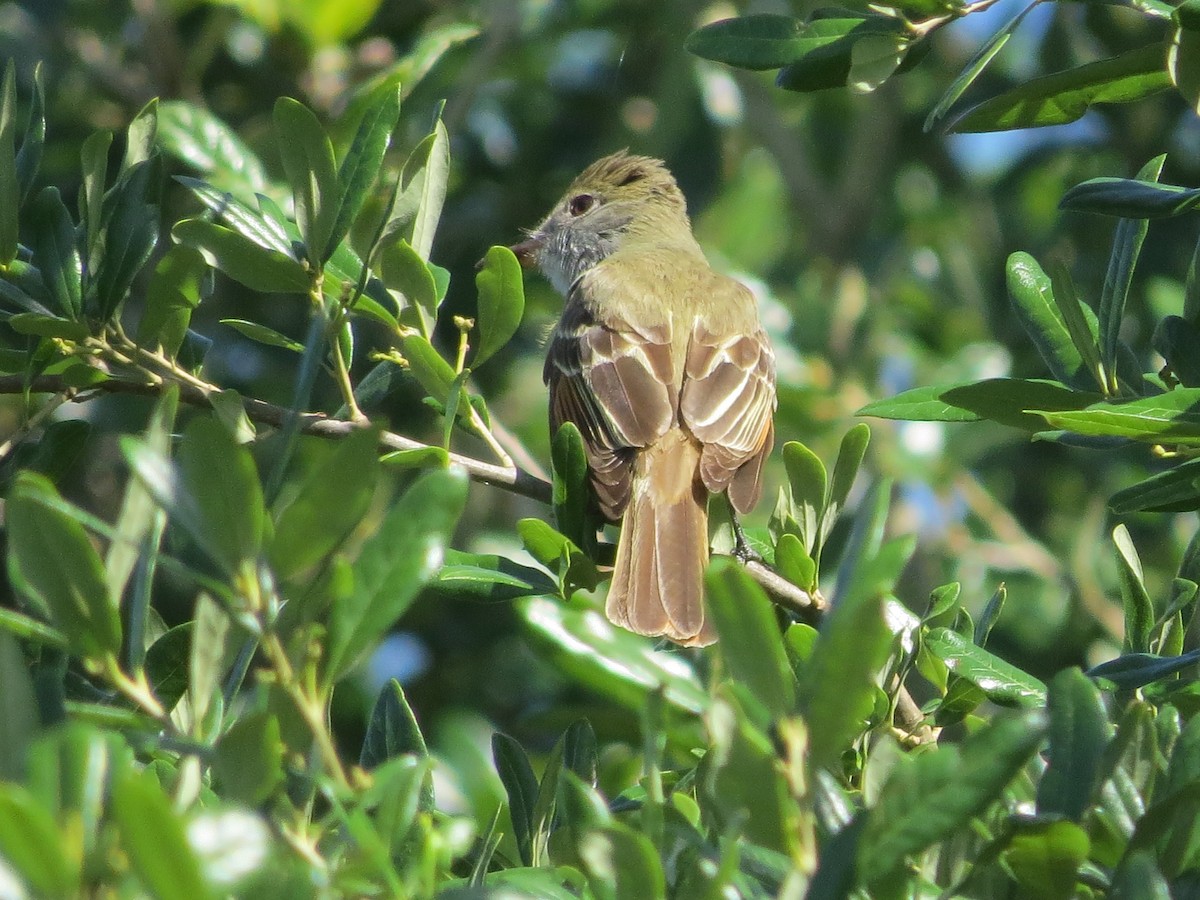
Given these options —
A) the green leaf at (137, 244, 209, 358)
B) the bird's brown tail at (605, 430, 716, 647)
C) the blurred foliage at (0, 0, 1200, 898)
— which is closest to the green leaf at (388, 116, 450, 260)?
the blurred foliage at (0, 0, 1200, 898)

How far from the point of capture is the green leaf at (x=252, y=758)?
1.44 metres

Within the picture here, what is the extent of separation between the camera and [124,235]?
2592 mm

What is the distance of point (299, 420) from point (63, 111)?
18.3 ft

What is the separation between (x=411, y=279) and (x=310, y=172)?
1.20 feet

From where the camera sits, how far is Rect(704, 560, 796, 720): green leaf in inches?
54.2

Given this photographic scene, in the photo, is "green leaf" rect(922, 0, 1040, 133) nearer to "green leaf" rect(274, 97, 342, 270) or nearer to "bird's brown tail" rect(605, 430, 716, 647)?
"green leaf" rect(274, 97, 342, 270)

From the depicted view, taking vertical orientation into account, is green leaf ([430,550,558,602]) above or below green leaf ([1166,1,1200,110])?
below

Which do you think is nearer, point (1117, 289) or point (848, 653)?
point (848, 653)

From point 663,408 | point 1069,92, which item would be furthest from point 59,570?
point 663,408

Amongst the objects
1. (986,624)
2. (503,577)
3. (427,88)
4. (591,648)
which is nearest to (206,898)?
(591,648)

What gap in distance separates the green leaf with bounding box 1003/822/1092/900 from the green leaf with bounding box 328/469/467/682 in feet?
2.19

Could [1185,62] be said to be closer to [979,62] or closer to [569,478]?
[979,62]

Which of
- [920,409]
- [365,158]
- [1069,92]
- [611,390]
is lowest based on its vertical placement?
[611,390]

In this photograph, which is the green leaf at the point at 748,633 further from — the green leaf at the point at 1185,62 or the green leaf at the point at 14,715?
the green leaf at the point at 1185,62
